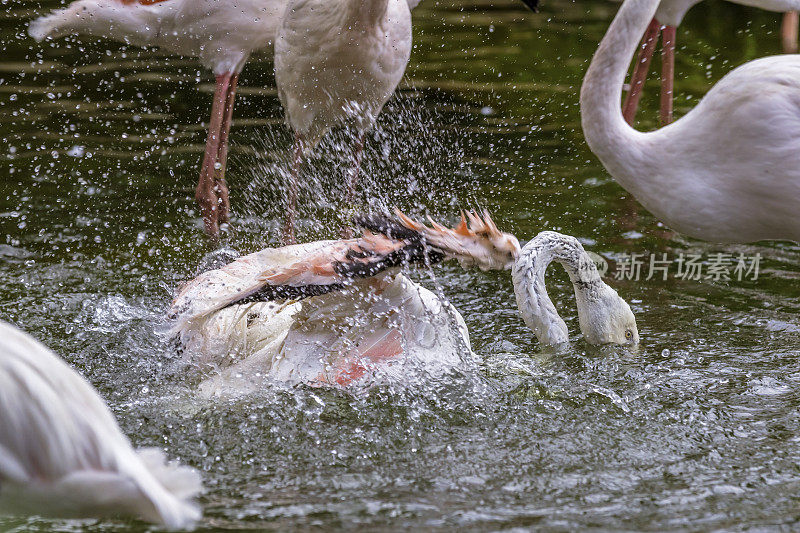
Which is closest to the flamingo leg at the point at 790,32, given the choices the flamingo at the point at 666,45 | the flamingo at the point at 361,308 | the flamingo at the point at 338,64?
the flamingo at the point at 666,45

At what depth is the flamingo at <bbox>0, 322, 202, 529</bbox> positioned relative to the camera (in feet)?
6.52

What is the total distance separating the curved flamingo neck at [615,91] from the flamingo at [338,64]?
3.59 feet

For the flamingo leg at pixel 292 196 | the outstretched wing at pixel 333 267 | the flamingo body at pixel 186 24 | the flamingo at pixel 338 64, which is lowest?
the outstretched wing at pixel 333 267

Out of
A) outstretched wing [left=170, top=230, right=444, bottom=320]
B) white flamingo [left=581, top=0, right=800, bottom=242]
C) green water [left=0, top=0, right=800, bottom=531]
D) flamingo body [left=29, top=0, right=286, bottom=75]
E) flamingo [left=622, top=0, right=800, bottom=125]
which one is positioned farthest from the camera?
flamingo [left=622, top=0, right=800, bottom=125]

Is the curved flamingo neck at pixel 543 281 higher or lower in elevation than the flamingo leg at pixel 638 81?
lower

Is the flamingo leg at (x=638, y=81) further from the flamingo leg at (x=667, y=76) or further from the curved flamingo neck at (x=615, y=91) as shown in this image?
the curved flamingo neck at (x=615, y=91)

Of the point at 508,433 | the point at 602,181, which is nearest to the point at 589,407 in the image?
the point at 508,433

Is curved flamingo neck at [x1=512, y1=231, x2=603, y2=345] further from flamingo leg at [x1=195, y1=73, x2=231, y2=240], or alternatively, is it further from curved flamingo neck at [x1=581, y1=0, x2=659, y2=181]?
flamingo leg at [x1=195, y1=73, x2=231, y2=240]

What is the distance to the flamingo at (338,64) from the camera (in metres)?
4.17

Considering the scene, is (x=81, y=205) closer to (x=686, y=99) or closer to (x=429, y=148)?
(x=429, y=148)

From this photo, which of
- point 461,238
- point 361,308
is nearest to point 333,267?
point 361,308

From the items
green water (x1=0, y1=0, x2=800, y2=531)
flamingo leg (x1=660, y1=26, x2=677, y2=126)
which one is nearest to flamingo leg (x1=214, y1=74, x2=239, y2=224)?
green water (x1=0, y1=0, x2=800, y2=531)

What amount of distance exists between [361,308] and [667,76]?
274 cm

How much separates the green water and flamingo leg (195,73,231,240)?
0.11m
